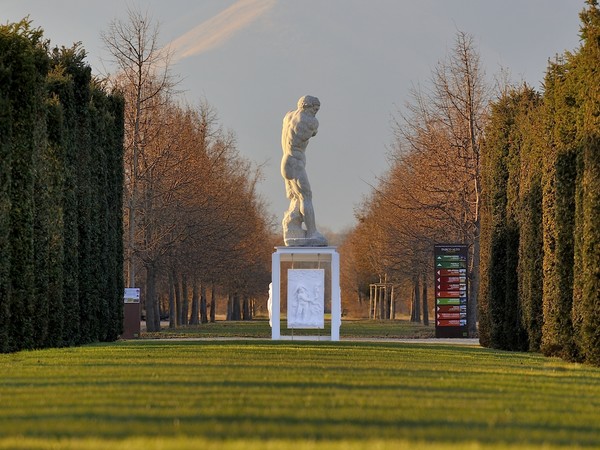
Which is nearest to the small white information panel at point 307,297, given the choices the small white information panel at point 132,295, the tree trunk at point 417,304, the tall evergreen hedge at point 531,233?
the small white information panel at point 132,295

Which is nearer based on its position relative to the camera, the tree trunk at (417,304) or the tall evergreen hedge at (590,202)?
the tall evergreen hedge at (590,202)

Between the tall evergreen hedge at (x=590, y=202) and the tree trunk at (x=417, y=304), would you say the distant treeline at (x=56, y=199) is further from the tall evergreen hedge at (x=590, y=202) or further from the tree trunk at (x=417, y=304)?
the tree trunk at (x=417, y=304)

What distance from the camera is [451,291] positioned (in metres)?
35.6

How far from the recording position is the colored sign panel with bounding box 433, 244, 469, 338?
35250 millimetres

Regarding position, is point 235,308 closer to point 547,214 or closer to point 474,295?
point 474,295

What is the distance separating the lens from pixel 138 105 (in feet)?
129

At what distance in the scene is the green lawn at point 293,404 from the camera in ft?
27.3

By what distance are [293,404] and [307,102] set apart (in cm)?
2134

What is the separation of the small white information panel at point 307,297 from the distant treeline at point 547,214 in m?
4.67

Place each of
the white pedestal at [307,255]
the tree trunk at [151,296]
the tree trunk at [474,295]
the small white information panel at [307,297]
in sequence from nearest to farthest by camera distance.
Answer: the white pedestal at [307,255]
the small white information panel at [307,297]
the tree trunk at [474,295]
the tree trunk at [151,296]

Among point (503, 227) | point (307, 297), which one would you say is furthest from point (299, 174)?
point (503, 227)

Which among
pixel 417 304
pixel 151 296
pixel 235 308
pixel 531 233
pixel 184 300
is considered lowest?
pixel 235 308

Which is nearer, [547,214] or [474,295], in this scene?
[547,214]

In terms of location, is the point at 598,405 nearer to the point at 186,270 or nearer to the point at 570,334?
the point at 570,334
